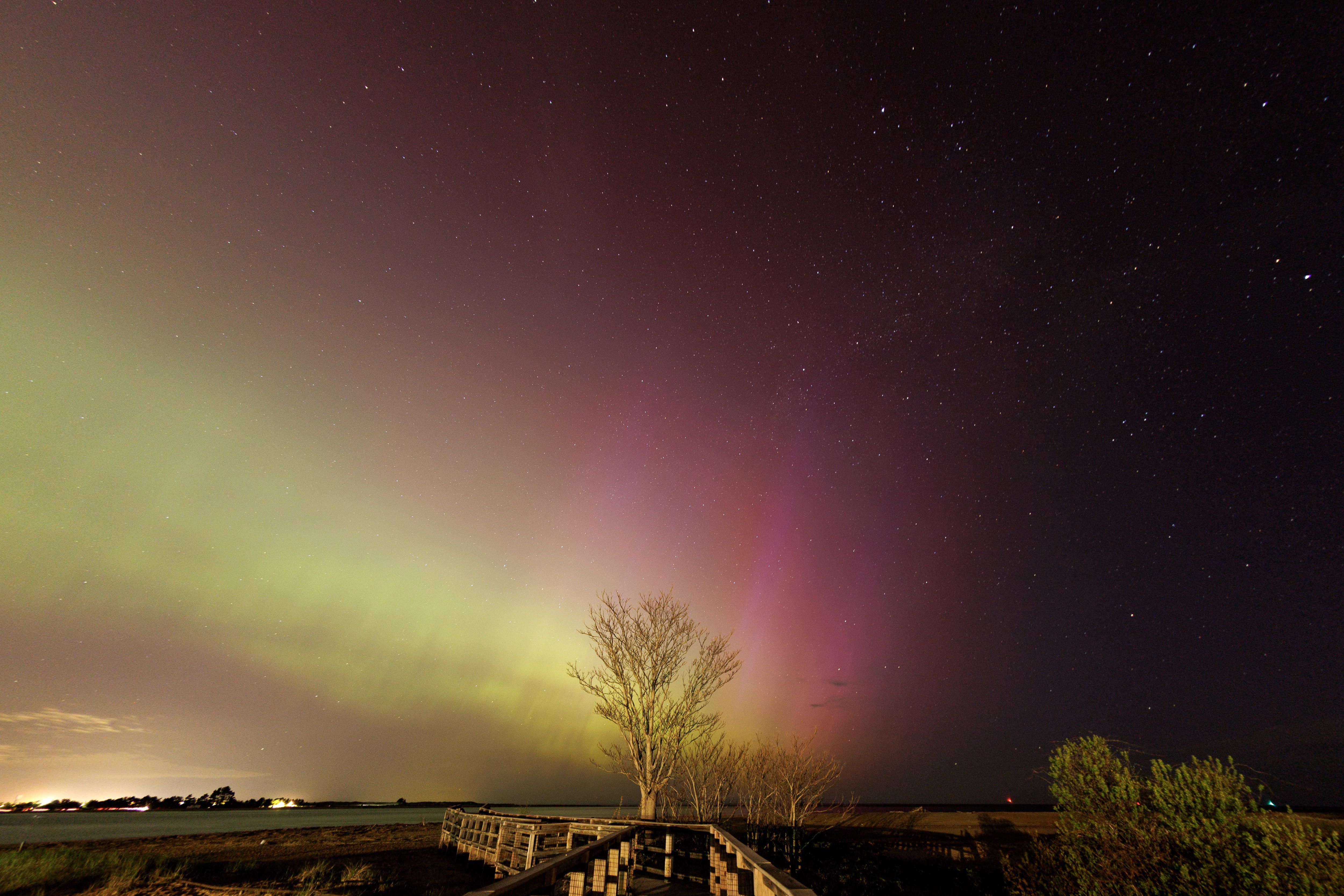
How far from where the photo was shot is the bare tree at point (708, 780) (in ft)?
83.0

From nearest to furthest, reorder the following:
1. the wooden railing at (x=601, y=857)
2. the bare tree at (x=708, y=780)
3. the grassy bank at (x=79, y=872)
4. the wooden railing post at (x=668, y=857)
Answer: the wooden railing at (x=601, y=857) → the wooden railing post at (x=668, y=857) → the grassy bank at (x=79, y=872) → the bare tree at (x=708, y=780)

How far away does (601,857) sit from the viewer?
18.5 feet

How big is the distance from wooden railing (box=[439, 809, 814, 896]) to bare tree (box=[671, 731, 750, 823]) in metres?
7.25

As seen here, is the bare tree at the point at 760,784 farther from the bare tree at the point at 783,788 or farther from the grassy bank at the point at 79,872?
the grassy bank at the point at 79,872

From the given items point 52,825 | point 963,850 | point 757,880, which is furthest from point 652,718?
point 52,825

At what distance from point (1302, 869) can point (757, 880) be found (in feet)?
39.6

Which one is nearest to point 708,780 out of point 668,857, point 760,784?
point 760,784

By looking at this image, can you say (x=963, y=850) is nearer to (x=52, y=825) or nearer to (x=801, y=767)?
(x=801, y=767)

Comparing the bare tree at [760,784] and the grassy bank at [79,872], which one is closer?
the grassy bank at [79,872]

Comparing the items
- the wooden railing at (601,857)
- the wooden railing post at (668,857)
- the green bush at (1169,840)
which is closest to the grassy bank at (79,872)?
the wooden railing at (601,857)

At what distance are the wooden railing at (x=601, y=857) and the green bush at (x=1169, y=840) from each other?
871 cm

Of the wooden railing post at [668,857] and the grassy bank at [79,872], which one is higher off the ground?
the wooden railing post at [668,857]

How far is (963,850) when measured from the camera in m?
30.1

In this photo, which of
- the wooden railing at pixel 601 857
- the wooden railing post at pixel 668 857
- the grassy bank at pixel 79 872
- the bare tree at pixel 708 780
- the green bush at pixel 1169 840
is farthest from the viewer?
the bare tree at pixel 708 780
